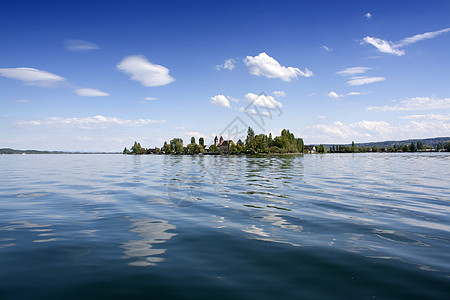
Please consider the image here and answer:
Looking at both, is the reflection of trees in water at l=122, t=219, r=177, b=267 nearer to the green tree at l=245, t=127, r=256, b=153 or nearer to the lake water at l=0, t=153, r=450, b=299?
the lake water at l=0, t=153, r=450, b=299

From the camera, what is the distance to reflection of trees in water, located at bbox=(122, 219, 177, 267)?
6754mm

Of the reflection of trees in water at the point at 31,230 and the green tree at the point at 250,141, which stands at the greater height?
the green tree at the point at 250,141

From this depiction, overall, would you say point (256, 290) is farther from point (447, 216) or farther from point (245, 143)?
point (245, 143)

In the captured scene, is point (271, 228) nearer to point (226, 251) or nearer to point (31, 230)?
point (226, 251)

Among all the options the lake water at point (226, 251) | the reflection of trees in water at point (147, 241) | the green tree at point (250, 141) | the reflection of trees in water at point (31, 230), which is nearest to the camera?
the lake water at point (226, 251)

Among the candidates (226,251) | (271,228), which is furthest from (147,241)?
(271,228)

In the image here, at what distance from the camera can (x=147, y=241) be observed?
8.16 m

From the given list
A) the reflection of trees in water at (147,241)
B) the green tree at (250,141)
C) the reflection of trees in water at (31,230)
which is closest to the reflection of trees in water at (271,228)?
the reflection of trees in water at (147,241)

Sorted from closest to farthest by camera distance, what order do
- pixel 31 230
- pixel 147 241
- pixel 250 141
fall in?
pixel 147 241, pixel 31 230, pixel 250 141

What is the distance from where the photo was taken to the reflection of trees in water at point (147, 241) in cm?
675

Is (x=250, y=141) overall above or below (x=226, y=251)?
above

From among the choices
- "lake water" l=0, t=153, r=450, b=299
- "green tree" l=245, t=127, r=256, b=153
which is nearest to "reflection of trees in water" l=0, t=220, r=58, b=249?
"lake water" l=0, t=153, r=450, b=299

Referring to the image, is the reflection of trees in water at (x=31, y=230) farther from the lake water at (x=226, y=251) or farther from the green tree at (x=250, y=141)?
the green tree at (x=250, y=141)

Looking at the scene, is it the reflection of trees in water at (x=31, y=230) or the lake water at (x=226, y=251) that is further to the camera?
the reflection of trees in water at (x=31, y=230)
